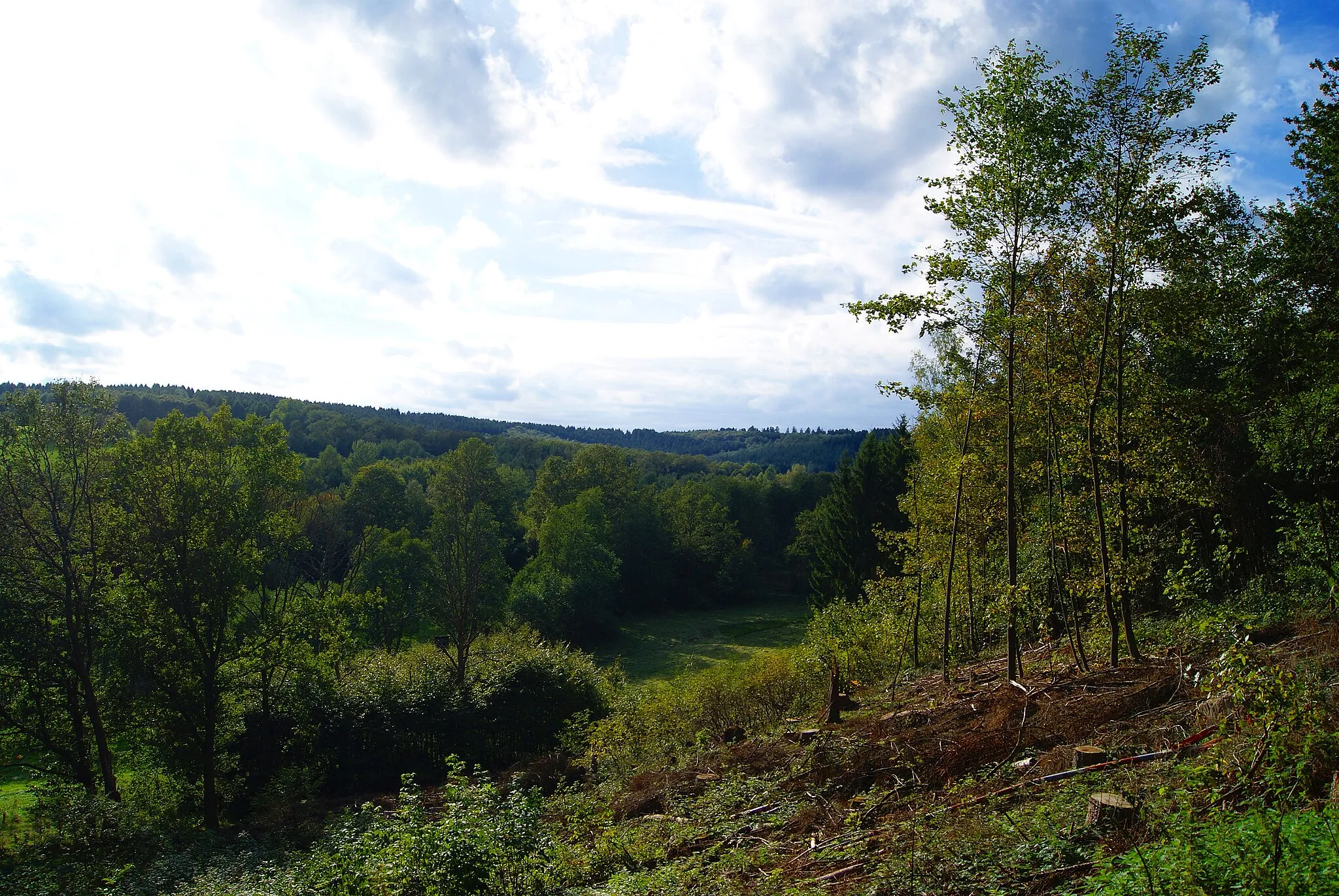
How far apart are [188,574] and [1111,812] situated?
66.9ft

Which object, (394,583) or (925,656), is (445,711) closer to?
(925,656)

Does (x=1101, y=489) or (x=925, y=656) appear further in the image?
(x=925, y=656)

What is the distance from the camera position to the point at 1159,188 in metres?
9.33

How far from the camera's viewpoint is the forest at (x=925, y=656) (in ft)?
22.3

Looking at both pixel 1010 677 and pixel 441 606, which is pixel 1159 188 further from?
pixel 441 606

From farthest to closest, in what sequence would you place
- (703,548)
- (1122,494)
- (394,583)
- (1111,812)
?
(703,548) → (394,583) → (1122,494) → (1111,812)

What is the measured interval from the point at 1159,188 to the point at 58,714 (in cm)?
2541

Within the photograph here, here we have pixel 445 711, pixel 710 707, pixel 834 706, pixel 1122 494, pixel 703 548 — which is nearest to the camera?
pixel 1122 494

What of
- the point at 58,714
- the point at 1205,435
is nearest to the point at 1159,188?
the point at 1205,435

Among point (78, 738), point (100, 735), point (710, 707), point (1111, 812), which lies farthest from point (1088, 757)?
point (78, 738)

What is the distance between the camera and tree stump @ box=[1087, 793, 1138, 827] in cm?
577

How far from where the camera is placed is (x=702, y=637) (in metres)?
51.2

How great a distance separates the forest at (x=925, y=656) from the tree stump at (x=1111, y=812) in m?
0.04

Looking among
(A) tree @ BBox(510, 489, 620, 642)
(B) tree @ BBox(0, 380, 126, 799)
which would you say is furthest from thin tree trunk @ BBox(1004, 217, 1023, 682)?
(A) tree @ BBox(510, 489, 620, 642)
